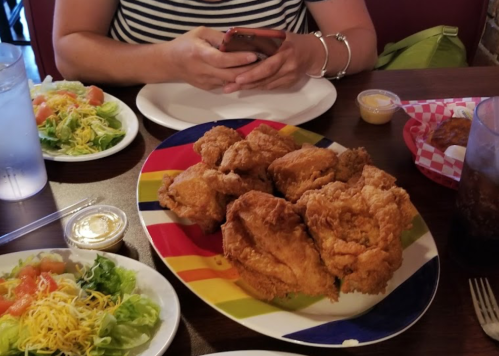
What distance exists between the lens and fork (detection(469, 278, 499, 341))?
0.98m

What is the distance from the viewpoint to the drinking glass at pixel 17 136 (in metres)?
1.15

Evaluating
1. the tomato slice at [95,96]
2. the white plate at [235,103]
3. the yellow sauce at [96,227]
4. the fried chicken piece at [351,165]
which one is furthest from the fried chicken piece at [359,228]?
the tomato slice at [95,96]

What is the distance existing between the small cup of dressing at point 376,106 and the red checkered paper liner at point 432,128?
61 millimetres

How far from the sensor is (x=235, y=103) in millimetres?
1714

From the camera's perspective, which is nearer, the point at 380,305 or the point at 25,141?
the point at 380,305

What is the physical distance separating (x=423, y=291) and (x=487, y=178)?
10.6 inches

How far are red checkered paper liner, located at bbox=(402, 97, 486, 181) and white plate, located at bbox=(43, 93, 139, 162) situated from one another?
817 mm

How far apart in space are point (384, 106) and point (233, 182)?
690 mm

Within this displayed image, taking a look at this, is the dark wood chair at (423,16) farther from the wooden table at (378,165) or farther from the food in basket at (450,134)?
the food in basket at (450,134)

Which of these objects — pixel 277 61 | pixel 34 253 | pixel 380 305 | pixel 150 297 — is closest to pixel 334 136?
pixel 277 61

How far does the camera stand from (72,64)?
1831 mm

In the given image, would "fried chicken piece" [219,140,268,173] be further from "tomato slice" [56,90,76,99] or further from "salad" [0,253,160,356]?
"tomato slice" [56,90,76,99]

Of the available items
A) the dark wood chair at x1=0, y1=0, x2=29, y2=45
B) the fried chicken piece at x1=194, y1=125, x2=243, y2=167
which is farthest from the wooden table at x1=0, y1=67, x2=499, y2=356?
the dark wood chair at x1=0, y1=0, x2=29, y2=45

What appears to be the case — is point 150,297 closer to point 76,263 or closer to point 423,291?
point 76,263
